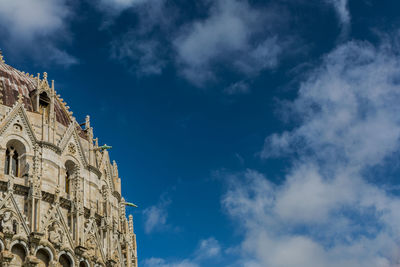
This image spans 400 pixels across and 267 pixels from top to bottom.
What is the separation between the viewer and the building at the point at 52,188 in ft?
105

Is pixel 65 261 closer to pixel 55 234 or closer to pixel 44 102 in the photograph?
pixel 55 234

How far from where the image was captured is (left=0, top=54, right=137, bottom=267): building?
32.1 m

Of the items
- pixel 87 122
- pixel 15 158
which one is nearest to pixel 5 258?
pixel 15 158

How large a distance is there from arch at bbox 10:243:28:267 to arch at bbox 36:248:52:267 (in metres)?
0.79

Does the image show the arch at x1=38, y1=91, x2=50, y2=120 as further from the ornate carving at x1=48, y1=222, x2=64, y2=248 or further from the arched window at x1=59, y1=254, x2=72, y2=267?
the arched window at x1=59, y1=254, x2=72, y2=267

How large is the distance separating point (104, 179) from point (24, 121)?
659cm

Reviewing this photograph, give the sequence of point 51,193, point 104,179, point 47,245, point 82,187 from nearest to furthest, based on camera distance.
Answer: point 47,245, point 51,193, point 82,187, point 104,179

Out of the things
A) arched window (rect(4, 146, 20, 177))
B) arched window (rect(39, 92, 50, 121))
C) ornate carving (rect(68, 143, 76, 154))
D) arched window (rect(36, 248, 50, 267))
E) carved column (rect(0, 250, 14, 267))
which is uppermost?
arched window (rect(39, 92, 50, 121))

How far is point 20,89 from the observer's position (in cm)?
3978

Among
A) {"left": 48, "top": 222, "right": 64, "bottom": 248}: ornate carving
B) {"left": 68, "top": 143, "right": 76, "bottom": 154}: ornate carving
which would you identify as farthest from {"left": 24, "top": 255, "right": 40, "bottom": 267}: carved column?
{"left": 68, "top": 143, "right": 76, "bottom": 154}: ornate carving

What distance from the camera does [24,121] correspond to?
36.4 metres

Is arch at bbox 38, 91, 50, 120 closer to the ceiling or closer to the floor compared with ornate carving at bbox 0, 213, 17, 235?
closer to the ceiling

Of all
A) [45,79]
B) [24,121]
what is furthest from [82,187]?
[45,79]

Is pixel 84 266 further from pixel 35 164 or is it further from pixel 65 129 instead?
pixel 65 129
